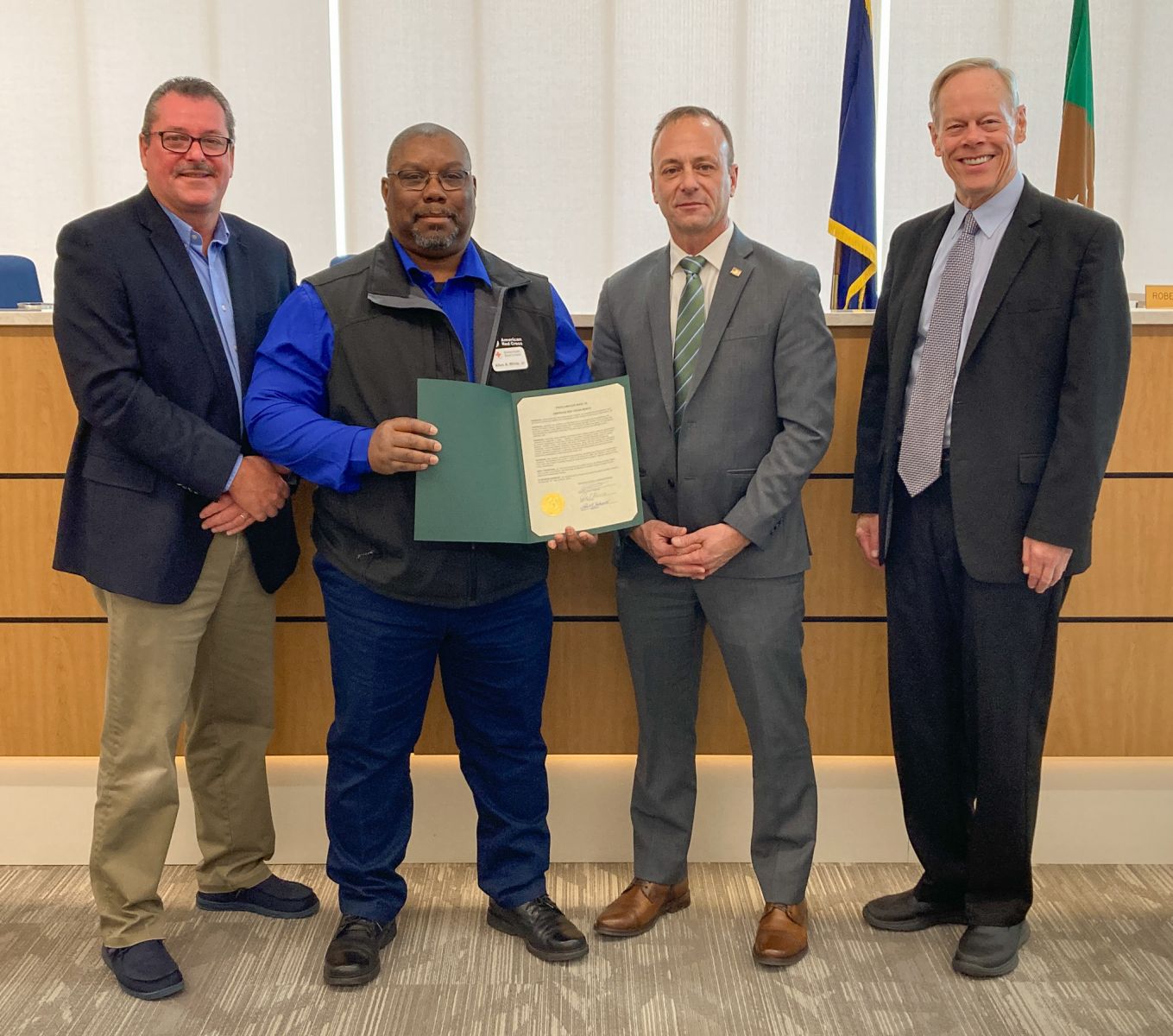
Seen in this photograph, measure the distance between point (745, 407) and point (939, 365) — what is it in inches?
16.2

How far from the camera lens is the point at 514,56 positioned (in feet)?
14.3

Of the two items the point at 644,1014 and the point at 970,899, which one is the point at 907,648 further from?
the point at 644,1014

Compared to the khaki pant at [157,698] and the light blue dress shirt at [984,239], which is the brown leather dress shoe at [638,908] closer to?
the khaki pant at [157,698]

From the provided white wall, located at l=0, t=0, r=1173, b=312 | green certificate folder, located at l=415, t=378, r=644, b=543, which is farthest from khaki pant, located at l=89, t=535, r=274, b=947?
white wall, located at l=0, t=0, r=1173, b=312

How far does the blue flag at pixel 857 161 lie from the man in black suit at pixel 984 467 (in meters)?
0.87

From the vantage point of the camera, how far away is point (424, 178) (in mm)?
2004

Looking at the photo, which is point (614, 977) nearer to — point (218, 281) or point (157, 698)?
point (157, 698)

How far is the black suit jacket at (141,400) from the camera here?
196cm

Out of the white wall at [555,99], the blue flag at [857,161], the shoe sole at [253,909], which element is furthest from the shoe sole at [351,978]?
the white wall at [555,99]

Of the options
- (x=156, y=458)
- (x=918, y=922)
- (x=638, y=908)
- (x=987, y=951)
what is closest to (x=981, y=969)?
(x=987, y=951)

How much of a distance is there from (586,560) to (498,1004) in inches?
41.6

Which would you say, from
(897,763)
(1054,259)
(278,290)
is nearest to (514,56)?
(278,290)

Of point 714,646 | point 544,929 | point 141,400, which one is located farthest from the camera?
point 714,646

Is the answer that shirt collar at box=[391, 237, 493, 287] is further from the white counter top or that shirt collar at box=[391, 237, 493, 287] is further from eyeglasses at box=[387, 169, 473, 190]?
the white counter top
